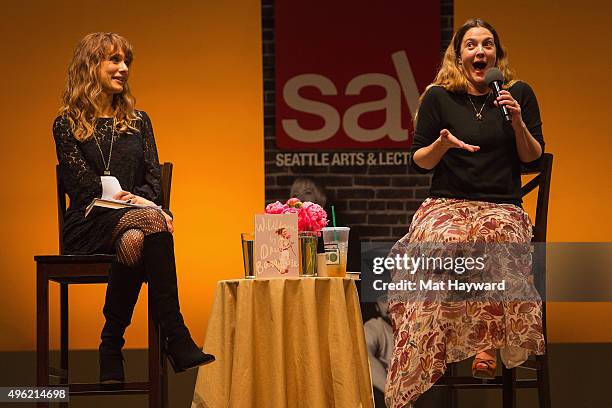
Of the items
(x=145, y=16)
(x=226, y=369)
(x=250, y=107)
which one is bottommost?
(x=226, y=369)

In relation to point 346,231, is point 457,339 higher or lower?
lower

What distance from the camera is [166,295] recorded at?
3.53 meters

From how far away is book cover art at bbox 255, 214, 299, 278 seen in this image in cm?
354

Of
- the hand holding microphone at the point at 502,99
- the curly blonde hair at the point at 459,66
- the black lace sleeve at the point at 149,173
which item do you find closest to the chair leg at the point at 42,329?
the black lace sleeve at the point at 149,173

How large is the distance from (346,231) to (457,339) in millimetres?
590

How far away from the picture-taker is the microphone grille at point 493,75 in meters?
3.56

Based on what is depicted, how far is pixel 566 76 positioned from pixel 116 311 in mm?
2934

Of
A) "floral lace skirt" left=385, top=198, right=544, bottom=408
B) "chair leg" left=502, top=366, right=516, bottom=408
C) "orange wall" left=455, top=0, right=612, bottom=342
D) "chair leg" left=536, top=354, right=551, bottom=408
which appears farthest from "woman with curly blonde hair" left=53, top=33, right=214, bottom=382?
"orange wall" left=455, top=0, right=612, bottom=342

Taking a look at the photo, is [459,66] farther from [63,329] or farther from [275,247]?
[63,329]

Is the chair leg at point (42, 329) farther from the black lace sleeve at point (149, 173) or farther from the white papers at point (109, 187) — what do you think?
the black lace sleeve at point (149, 173)

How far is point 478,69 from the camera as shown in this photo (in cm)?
378

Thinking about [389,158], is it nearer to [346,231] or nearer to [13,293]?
[346,231]

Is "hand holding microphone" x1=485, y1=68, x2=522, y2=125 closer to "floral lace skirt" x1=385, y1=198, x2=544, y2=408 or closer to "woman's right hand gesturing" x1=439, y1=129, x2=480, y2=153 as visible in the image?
"woman's right hand gesturing" x1=439, y1=129, x2=480, y2=153

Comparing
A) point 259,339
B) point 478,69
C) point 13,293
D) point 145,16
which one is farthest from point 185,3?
point 259,339
